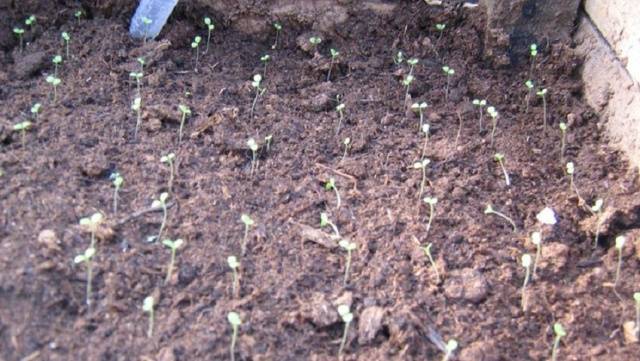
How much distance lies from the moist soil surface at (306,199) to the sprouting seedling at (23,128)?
19 millimetres

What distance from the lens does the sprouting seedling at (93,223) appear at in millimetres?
2110

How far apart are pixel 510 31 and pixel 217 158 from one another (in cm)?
138

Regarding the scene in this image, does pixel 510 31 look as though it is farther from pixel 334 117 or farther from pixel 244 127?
pixel 244 127

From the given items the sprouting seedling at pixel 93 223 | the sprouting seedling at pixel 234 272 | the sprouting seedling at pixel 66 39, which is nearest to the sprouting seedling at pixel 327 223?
the sprouting seedling at pixel 234 272

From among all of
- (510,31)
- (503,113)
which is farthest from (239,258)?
(510,31)

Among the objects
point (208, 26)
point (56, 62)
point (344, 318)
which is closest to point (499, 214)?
point (344, 318)

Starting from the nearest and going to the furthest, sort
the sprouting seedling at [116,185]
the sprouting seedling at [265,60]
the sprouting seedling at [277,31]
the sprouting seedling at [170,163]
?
1. the sprouting seedling at [116,185]
2. the sprouting seedling at [170,163]
3. the sprouting seedling at [265,60]
4. the sprouting seedling at [277,31]

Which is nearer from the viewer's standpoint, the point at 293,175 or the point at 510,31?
the point at 293,175

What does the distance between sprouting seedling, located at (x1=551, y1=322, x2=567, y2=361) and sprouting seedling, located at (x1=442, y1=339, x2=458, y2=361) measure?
0.26 metres

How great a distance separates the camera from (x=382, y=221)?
243cm

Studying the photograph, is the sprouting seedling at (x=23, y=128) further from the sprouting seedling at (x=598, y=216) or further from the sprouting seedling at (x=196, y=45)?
the sprouting seedling at (x=598, y=216)

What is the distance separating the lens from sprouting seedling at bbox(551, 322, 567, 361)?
204cm

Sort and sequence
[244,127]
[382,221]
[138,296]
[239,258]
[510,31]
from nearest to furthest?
[138,296], [239,258], [382,221], [244,127], [510,31]

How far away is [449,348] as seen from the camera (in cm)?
200
